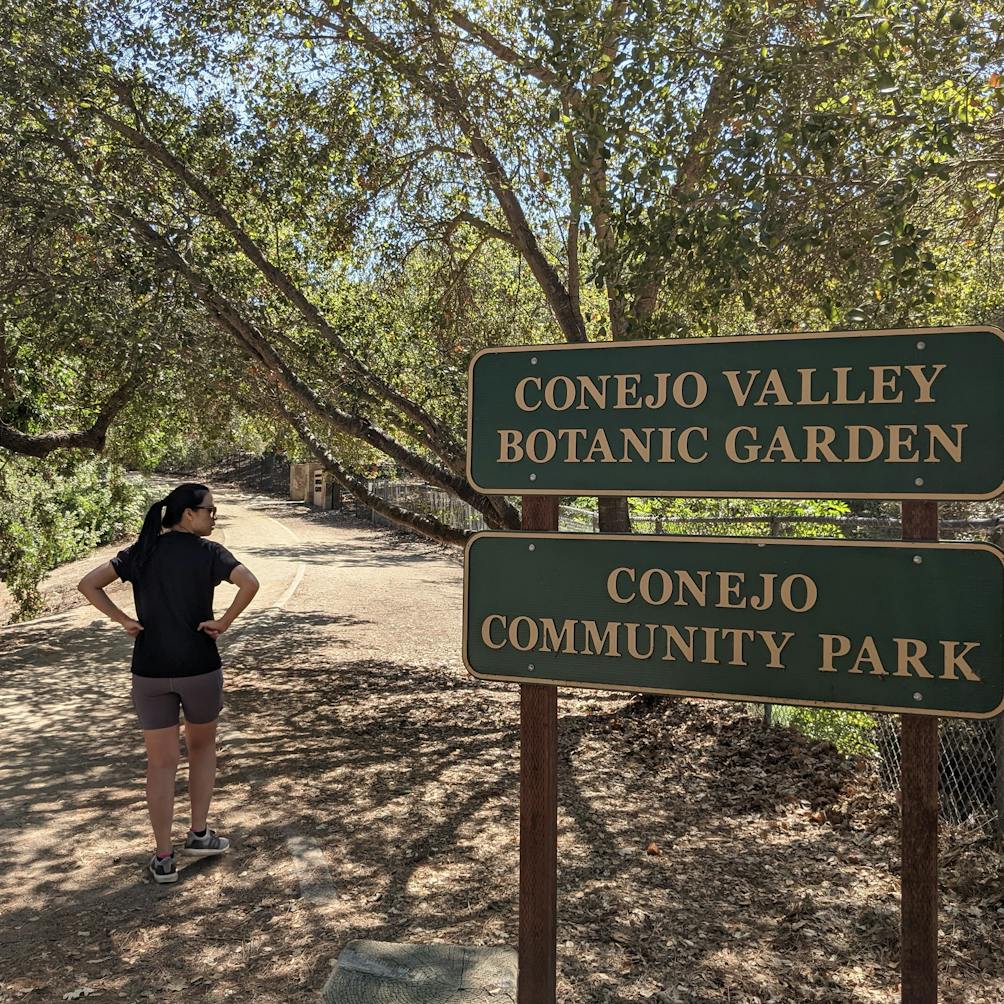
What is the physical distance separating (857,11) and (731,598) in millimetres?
4415

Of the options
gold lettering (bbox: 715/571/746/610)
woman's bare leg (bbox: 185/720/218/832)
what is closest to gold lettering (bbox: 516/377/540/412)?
gold lettering (bbox: 715/571/746/610)

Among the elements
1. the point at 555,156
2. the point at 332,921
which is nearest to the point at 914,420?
the point at 332,921

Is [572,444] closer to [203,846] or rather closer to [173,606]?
[173,606]

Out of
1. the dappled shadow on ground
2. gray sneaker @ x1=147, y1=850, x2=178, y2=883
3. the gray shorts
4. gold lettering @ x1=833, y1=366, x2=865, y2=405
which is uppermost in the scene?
gold lettering @ x1=833, y1=366, x2=865, y2=405

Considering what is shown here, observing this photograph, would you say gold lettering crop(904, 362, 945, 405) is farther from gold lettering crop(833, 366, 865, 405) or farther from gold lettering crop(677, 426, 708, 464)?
gold lettering crop(677, 426, 708, 464)

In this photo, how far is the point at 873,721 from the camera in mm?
6719

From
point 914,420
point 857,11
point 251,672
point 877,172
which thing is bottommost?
point 251,672

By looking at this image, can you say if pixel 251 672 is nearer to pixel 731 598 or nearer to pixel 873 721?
pixel 873 721

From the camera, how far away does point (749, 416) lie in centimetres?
281

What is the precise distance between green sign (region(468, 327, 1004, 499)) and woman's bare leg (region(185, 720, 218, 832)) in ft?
8.07

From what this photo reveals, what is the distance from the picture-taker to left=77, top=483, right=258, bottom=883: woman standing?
460 cm

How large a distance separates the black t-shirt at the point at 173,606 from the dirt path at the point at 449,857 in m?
1.10

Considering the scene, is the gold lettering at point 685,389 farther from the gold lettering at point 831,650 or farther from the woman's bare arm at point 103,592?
the woman's bare arm at point 103,592

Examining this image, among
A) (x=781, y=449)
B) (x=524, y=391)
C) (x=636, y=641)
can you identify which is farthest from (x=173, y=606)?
(x=781, y=449)
